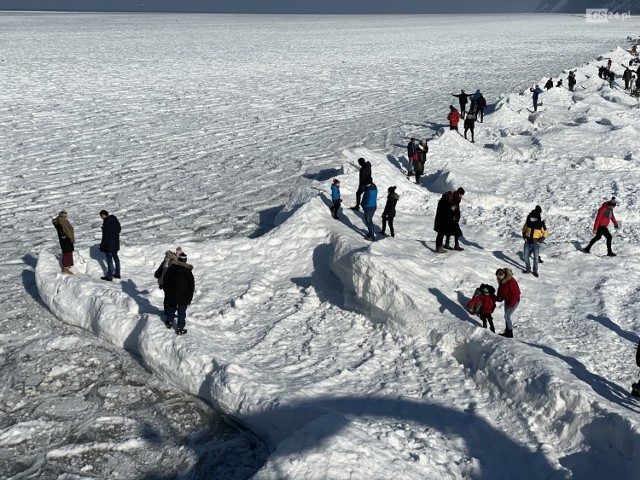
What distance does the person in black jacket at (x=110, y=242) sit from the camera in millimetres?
9594

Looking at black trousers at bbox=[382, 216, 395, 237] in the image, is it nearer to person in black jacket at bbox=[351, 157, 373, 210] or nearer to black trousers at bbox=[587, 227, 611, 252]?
person in black jacket at bbox=[351, 157, 373, 210]

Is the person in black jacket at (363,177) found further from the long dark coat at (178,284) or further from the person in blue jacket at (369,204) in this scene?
the long dark coat at (178,284)

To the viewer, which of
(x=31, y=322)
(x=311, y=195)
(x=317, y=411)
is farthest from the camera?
(x=311, y=195)

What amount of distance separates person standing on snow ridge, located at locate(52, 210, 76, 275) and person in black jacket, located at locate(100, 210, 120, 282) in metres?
0.56

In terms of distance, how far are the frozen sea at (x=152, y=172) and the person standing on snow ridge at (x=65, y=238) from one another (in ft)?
1.84

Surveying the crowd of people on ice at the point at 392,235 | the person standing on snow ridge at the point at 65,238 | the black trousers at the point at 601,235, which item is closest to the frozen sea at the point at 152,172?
the person standing on snow ridge at the point at 65,238

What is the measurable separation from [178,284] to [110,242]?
226cm

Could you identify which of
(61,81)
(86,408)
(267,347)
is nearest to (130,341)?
(86,408)

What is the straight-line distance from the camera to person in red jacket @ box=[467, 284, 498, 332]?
8.30m

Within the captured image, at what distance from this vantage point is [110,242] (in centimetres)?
961

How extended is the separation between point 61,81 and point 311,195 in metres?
24.5

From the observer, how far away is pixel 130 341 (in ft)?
27.8

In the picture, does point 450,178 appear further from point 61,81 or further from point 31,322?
point 61,81

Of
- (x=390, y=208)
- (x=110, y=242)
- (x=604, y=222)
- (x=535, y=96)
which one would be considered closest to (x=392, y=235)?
(x=390, y=208)
